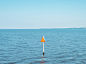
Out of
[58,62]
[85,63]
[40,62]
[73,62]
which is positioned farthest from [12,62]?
[85,63]

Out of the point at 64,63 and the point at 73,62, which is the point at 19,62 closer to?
the point at 64,63

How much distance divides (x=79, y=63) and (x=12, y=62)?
34.5 ft

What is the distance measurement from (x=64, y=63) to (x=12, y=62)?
8153 mm

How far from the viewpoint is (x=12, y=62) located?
1881 centimetres

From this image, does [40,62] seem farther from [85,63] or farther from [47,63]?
[85,63]

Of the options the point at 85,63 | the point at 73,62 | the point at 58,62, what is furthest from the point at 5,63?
the point at 85,63

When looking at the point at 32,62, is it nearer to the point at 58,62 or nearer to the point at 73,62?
the point at 58,62

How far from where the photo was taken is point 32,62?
18719mm

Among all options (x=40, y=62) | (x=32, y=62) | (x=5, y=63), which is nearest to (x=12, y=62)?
(x=5, y=63)

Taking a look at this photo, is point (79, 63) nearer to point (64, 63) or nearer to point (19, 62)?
point (64, 63)

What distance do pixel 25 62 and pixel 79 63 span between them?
8437mm

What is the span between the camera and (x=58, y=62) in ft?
61.6

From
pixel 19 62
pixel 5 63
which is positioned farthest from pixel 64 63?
pixel 5 63

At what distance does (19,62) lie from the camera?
61.7ft
